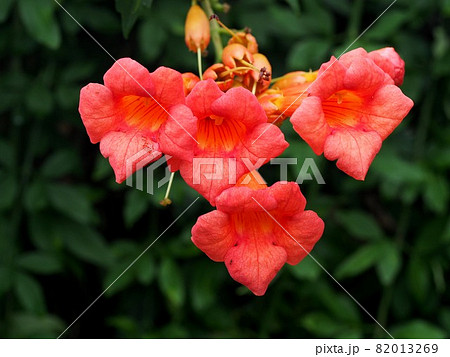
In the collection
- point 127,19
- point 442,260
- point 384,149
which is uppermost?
point 127,19

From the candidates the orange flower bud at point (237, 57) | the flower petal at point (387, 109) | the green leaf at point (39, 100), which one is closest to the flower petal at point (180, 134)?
the orange flower bud at point (237, 57)

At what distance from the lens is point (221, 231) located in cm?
156

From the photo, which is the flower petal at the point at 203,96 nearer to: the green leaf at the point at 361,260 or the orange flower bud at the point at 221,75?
the orange flower bud at the point at 221,75

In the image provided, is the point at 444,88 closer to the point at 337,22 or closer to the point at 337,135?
the point at 337,22

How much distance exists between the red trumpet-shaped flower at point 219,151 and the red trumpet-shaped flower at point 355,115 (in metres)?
0.10

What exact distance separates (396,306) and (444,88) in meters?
1.15

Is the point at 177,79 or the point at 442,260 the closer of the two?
the point at 177,79

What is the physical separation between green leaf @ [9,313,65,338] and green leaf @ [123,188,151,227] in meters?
0.66

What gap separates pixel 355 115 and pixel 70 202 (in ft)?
5.14

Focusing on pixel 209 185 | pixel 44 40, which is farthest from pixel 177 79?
pixel 44 40

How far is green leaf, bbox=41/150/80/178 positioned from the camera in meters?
2.86

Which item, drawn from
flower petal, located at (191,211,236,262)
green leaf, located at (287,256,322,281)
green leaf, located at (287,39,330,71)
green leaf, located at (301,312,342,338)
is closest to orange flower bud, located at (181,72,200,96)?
flower petal, located at (191,211,236,262)

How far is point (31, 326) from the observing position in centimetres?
290

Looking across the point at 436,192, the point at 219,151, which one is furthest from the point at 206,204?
the point at 219,151
